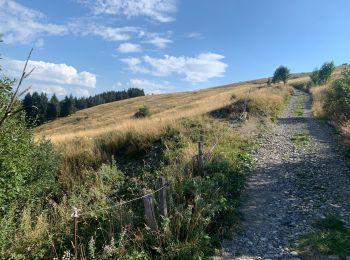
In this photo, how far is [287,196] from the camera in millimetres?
9953

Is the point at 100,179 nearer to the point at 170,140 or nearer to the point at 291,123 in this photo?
the point at 170,140

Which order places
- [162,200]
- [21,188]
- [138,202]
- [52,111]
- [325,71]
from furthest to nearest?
[52,111], [325,71], [21,188], [138,202], [162,200]

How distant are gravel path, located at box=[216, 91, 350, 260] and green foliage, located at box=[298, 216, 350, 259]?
0.74ft

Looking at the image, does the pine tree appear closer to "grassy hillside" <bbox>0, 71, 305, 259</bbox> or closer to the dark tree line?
the dark tree line

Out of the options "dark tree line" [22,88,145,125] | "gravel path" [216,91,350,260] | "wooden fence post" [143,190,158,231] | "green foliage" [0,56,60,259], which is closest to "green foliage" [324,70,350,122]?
"gravel path" [216,91,350,260]

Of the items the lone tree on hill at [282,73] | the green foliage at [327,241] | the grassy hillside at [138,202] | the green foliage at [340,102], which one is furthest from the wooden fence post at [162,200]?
the lone tree on hill at [282,73]

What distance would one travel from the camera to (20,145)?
31.9ft

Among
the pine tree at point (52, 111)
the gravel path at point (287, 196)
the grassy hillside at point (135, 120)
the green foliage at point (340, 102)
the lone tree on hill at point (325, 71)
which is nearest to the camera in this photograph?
the gravel path at point (287, 196)

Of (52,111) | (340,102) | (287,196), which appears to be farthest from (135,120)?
(52,111)

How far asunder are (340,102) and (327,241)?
18929mm

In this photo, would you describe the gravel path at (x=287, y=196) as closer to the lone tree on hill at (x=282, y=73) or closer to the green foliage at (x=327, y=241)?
the green foliage at (x=327, y=241)

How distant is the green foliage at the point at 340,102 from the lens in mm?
21781

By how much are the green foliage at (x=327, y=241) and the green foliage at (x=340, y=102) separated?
1441 centimetres

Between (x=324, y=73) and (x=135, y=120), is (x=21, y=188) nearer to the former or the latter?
(x=135, y=120)
